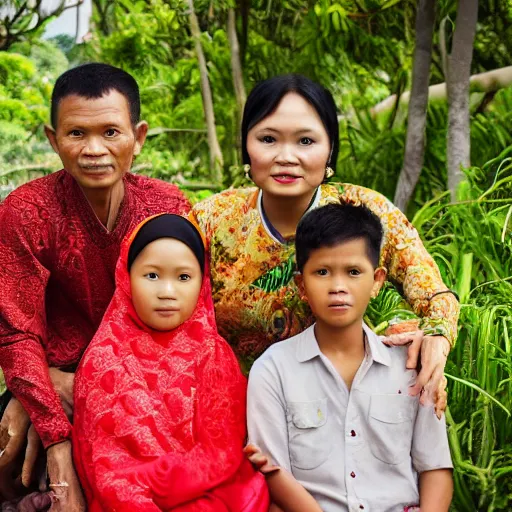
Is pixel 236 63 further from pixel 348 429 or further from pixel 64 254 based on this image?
pixel 348 429

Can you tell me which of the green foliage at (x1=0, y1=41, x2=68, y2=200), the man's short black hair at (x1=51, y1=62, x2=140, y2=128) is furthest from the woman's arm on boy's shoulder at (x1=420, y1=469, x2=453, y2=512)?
the green foliage at (x1=0, y1=41, x2=68, y2=200)

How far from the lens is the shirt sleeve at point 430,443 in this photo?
100 inches

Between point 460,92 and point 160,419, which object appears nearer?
point 160,419

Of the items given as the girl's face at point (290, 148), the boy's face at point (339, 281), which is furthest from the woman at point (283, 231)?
the boy's face at point (339, 281)

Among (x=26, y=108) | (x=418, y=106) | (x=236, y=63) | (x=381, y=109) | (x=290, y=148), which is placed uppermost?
(x=236, y=63)

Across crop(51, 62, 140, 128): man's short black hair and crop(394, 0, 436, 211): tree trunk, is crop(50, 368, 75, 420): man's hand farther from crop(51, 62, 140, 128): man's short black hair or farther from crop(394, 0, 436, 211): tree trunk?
crop(394, 0, 436, 211): tree trunk

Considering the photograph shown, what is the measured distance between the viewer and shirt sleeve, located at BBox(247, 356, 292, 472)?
8.25ft

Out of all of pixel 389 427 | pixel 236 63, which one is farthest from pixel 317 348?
pixel 236 63

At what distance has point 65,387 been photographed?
287 cm

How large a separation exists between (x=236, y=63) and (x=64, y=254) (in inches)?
157

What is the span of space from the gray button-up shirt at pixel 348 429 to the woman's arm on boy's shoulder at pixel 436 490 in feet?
0.07

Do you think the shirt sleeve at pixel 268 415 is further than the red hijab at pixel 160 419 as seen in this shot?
Yes

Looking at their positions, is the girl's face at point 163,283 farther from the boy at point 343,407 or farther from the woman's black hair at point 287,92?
the woman's black hair at point 287,92

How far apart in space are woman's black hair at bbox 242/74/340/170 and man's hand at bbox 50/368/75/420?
1042 millimetres
